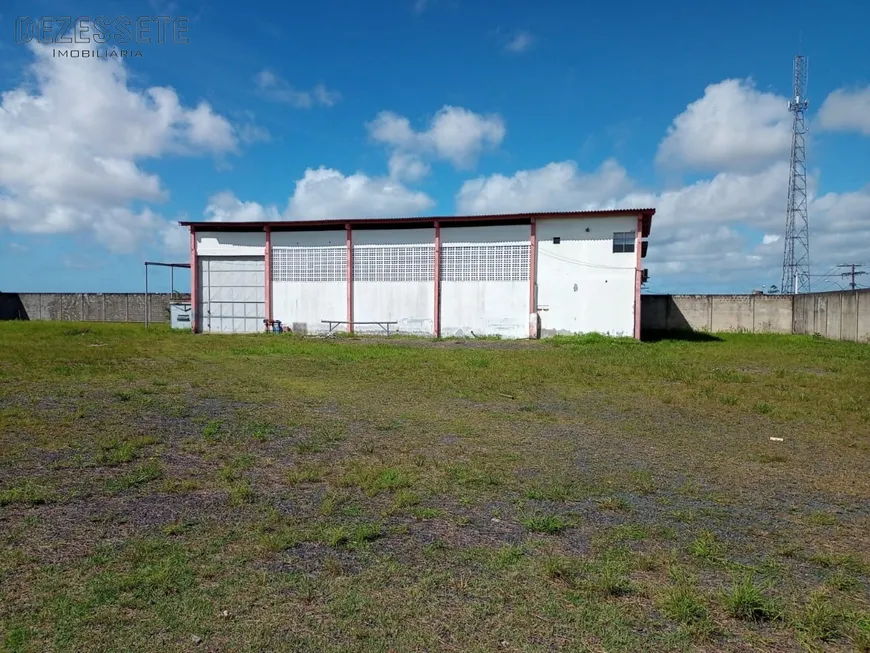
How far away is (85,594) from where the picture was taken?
318cm

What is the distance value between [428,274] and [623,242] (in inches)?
345

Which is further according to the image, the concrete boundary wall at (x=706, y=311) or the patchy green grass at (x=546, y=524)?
the concrete boundary wall at (x=706, y=311)

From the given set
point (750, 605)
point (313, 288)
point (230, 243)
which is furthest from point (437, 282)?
point (750, 605)

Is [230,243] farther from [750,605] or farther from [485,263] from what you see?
[750,605]

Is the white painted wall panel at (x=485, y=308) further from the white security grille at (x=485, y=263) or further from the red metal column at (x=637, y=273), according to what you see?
the red metal column at (x=637, y=273)

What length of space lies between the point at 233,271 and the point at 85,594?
27898 millimetres

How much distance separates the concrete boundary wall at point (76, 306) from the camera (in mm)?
41406

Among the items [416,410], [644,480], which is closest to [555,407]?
[416,410]

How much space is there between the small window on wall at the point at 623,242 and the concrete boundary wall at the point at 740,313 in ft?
32.5

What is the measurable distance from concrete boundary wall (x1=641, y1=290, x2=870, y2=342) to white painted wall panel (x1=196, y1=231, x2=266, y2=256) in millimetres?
21897

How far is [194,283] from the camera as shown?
97.3 feet

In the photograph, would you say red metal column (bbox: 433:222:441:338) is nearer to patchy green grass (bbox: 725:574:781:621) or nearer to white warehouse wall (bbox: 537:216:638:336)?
white warehouse wall (bbox: 537:216:638:336)

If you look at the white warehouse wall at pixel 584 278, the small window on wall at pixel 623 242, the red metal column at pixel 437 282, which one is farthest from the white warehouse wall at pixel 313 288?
the small window on wall at pixel 623 242

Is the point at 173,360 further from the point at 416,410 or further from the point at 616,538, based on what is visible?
the point at 616,538
